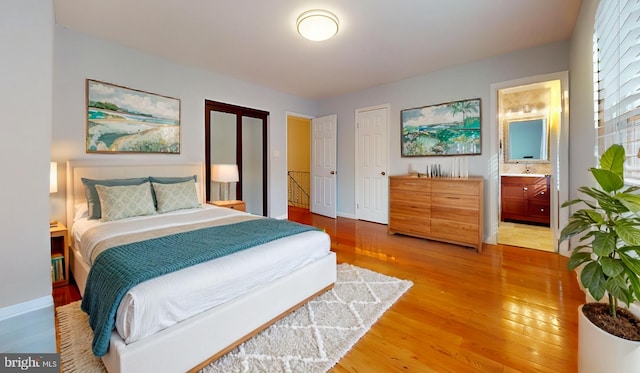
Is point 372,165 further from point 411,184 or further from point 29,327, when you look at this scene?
point 29,327

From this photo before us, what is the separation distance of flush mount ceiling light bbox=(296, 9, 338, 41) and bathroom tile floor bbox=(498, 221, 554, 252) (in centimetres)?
356

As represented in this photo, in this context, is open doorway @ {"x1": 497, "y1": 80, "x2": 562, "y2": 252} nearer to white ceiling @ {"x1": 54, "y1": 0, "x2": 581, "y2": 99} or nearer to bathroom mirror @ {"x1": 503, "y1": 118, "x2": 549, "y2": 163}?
bathroom mirror @ {"x1": 503, "y1": 118, "x2": 549, "y2": 163}

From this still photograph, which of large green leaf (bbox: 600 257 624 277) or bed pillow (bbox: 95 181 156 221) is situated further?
bed pillow (bbox: 95 181 156 221)

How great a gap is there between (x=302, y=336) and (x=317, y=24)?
2.63m

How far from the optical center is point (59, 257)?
2.46 metres

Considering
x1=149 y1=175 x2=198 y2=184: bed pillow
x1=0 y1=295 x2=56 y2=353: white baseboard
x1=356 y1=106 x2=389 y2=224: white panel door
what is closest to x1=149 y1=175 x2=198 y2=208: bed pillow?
x1=149 y1=175 x2=198 y2=184: bed pillow

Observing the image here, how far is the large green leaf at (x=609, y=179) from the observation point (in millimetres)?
1084

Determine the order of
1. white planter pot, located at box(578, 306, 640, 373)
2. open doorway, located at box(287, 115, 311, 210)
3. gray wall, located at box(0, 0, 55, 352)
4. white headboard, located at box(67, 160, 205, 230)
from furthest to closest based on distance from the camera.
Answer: open doorway, located at box(287, 115, 311, 210), white headboard, located at box(67, 160, 205, 230), gray wall, located at box(0, 0, 55, 352), white planter pot, located at box(578, 306, 640, 373)

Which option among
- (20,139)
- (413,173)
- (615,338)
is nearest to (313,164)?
(413,173)

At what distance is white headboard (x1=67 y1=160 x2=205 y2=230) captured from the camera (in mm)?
2787

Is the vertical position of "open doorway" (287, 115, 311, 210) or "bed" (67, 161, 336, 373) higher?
"open doorway" (287, 115, 311, 210)

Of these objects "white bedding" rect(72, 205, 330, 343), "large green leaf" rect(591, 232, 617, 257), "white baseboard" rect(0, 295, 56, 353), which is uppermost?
"large green leaf" rect(591, 232, 617, 257)

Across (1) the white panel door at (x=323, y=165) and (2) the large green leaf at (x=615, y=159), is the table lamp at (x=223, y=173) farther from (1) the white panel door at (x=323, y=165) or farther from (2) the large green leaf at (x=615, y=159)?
(2) the large green leaf at (x=615, y=159)

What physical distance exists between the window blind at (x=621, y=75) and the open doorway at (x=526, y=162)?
115 inches
